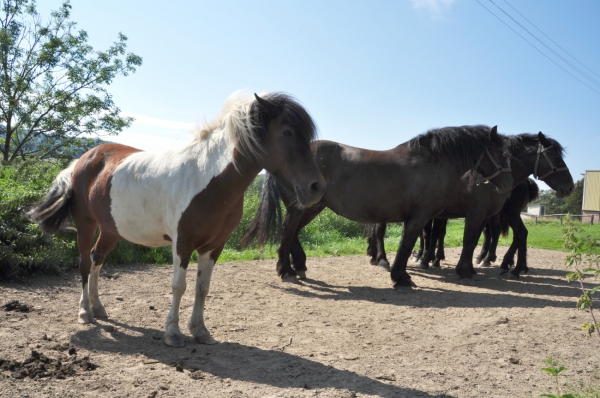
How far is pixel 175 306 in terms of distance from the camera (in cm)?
413

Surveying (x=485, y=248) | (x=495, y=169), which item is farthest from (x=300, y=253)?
(x=485, y=248)

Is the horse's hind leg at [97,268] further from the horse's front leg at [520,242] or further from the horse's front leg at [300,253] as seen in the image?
the horse's front leg at [520,242]

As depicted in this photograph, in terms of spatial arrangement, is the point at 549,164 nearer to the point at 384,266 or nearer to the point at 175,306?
the point at 384,266

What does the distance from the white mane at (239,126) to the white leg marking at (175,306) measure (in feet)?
3.43

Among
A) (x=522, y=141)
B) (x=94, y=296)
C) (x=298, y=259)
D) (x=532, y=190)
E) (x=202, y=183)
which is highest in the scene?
(x=522, y=141)

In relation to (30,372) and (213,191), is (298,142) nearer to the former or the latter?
(213,191)

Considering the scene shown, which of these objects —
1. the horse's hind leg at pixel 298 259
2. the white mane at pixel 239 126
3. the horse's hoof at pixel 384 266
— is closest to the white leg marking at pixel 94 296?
the white mane at pixel 239 126

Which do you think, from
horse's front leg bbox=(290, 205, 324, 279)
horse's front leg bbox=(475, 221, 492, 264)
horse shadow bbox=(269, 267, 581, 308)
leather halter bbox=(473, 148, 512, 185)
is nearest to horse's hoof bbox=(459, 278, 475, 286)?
horse shadow bbox=(269, 267, 581, 308)

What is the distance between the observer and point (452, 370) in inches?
142

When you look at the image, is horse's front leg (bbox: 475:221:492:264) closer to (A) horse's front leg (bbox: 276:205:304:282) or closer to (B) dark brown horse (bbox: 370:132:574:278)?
(B) dark brown horse (bbox: 370:132:574:278)

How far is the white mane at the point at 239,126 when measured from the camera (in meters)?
3.82

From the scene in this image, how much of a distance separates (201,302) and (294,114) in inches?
78.9

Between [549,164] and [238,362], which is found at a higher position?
[549,164]

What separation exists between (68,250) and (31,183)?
50.9 inches
